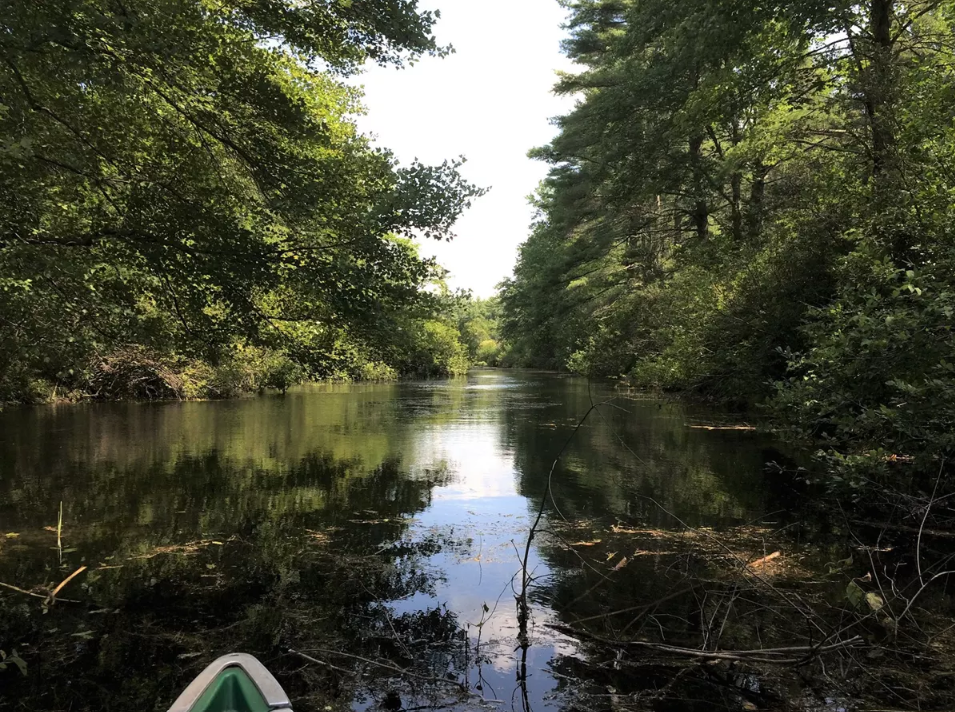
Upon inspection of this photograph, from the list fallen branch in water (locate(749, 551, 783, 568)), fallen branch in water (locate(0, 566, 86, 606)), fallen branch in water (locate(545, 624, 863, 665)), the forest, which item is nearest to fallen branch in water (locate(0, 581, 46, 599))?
fallen branch in water (locate(0, 566, 86, 606))

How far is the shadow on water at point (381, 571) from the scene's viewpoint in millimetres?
3750

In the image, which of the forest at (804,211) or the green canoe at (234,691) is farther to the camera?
the forest at (804,211)

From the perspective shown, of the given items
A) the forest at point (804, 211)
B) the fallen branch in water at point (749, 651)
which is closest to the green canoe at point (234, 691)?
the fallen branch in water at point (749, 651)

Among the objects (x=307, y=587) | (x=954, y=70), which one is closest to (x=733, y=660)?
(x=307, y=587)

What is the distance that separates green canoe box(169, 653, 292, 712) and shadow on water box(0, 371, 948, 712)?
0.64 m

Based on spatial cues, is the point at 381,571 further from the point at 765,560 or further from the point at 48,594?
the point at 765,560

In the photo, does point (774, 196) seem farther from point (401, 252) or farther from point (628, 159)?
point (401, 252)

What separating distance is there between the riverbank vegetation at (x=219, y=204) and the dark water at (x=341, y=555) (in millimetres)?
2088

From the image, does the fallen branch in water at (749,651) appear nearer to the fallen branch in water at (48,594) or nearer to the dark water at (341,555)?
the dark water at (341,555)

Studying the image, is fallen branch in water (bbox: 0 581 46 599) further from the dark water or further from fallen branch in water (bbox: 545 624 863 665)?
fallen branch in water (bbox: 545 624 863 665)

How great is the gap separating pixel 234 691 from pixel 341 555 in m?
3.21

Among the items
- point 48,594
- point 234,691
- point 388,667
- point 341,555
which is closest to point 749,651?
point 388,667

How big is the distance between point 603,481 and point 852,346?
14.5 feet

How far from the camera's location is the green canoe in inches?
110
